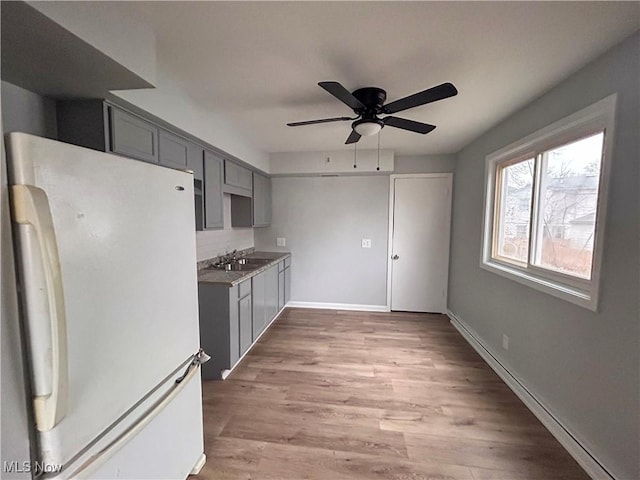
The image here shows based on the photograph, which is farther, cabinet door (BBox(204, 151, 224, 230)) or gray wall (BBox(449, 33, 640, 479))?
cabinet door (BBox(204, 151, 224, 230))

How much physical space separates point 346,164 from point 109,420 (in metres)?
3.64

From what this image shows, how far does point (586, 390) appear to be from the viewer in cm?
164

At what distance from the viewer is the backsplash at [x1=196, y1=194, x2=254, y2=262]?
3.08 meters

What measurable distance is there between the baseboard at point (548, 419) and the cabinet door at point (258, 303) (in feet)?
7.91

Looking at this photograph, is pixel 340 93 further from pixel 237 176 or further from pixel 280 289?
pixel 280 289

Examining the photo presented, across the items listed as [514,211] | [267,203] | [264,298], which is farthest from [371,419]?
[267,203]

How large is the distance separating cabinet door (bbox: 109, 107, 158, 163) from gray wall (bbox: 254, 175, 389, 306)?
2587 mm

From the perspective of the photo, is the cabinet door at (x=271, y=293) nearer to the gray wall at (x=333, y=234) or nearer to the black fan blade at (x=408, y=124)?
the gray wall at (x=333, y=234)

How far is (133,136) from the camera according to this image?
175 cm

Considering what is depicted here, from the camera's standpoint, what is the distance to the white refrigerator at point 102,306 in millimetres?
719

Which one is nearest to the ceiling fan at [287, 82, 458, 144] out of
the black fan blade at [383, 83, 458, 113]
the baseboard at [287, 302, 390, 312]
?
the black fan blade at [383, 83, 458, 113]

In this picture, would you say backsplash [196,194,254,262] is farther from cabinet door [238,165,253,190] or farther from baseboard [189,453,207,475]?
baseboard [189,453,207,475]

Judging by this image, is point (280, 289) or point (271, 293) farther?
point (280, 289)

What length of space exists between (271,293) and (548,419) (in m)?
2.82
